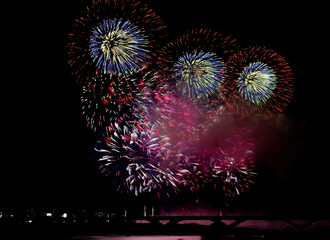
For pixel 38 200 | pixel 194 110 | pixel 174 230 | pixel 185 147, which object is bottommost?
pixel 174 230

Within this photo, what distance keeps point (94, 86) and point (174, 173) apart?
749cm

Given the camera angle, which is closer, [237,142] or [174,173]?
[174,173]

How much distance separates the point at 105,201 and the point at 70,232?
2988 centimetres

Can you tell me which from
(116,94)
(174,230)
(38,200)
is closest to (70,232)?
(174,230)

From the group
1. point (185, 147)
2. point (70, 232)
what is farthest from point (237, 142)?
point (70, 232)

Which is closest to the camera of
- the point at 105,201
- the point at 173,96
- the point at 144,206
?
the point at 173,96

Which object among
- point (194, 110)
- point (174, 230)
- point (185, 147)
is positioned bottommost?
point (174, 230)

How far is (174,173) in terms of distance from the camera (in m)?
19.0

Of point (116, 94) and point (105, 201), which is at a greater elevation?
point (116, 94)

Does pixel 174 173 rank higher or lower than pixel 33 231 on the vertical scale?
higher

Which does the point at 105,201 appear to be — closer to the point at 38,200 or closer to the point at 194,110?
the point at 38,200

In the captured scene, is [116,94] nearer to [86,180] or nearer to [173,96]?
[173,96]

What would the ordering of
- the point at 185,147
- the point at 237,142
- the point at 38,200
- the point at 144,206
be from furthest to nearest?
the point at 144,206, the point at 38,200, the point at 237,142, the point at 185,147

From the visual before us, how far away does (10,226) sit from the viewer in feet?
42.8
